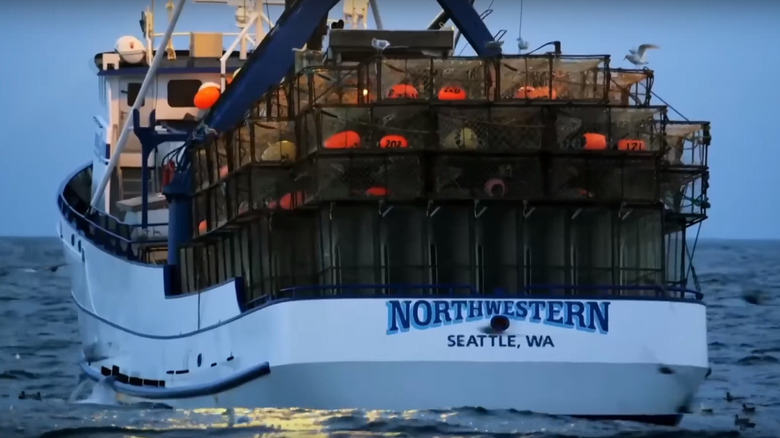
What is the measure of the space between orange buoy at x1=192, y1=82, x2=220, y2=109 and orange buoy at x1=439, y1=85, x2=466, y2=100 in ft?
35.9

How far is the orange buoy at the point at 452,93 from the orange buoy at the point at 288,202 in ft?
7.83

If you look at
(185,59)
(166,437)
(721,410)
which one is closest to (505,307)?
(166,437)

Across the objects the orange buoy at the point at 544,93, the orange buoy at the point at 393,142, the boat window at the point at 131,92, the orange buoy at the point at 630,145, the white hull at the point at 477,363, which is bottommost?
the white hull at the point at 477,363

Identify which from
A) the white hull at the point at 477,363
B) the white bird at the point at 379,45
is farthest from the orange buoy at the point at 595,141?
the white bird at the point at 379,45

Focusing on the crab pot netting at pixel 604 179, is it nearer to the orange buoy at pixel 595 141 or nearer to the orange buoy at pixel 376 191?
the orange buoy at pixel 595 141

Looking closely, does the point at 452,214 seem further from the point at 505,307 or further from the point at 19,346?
the point at 19,346

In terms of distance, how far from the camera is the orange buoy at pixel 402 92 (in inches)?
1177

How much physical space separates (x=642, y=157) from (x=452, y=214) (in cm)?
266

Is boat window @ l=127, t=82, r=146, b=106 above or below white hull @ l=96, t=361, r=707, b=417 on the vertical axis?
above

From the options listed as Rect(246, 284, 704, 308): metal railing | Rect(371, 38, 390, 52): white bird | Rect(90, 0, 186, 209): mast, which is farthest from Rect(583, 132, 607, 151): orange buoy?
Rect(90, 0, 186, 209): mast

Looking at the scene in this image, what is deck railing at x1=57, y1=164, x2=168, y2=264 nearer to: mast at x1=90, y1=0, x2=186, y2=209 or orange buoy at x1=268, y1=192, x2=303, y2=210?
mast at x1=90, y1=0, x2=186, y2=209

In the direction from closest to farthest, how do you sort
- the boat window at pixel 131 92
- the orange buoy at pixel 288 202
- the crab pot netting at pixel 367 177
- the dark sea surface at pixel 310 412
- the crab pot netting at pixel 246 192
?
1. the dark sea surface at pixel 310 412
2. the crab pot netting at pixel 367 177
3. the orange buoy at pixel 288 202
4. the crab pot netting at pixel 246 192
5. the boat window at pixel 131 92

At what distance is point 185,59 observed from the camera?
44219 mm

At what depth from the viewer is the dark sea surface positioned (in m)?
28.0
